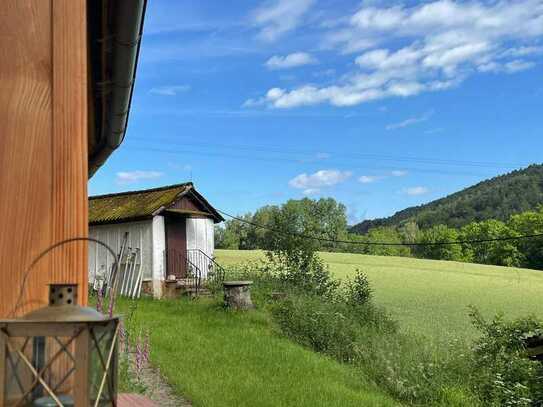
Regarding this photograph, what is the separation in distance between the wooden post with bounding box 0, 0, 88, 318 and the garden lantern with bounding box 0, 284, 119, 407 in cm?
24

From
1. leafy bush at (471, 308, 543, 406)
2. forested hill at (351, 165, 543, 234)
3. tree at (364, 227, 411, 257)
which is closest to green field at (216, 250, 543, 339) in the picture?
leafy bush at (471, 308, 543, 406)

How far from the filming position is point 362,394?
7.12 metres

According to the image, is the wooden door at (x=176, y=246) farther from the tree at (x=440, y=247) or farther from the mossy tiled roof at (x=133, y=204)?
the tree at (x=440, y=247)

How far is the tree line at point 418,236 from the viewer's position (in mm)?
67125

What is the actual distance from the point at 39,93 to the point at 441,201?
11333cm

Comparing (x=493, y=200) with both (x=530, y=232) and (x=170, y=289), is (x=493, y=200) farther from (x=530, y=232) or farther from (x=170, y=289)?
(x=170, y=289)

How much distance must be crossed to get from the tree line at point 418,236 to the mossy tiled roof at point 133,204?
36.2 metres

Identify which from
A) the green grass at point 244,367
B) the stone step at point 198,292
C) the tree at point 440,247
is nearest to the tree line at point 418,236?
the tree at point 440,247

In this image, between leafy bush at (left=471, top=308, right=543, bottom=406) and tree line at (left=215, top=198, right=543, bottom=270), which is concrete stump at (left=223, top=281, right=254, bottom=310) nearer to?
leafy bush at (left=471, top=308, right=543, bottom=406)

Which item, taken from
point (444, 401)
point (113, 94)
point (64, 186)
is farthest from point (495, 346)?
point (64, 186)

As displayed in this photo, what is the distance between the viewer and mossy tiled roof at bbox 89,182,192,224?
1966 centimetres

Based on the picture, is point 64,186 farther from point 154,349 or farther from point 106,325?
point 154,349

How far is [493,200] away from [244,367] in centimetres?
8711

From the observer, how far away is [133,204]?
69.5 feet
